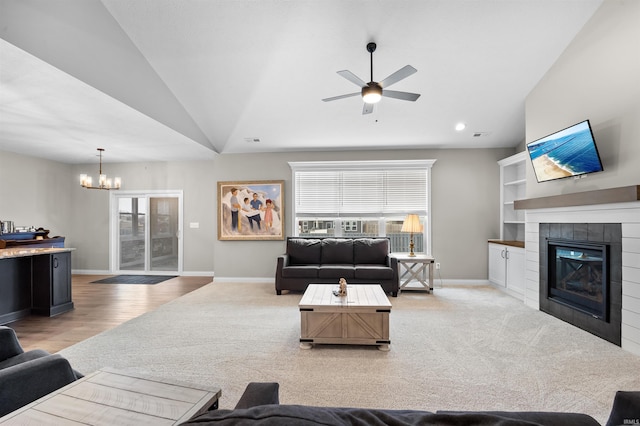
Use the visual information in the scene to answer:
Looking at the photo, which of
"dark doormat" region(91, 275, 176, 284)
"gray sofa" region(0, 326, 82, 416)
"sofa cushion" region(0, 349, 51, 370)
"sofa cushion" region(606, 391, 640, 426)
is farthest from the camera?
"dark doormat" region(91, 275, 176, 284)

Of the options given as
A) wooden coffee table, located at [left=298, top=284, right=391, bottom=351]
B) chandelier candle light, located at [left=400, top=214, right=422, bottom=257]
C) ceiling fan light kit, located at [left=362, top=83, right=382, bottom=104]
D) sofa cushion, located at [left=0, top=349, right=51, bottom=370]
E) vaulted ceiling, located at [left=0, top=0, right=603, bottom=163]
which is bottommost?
wooden coffee table, located at [left=298, top=284, right=391, bottom=351]

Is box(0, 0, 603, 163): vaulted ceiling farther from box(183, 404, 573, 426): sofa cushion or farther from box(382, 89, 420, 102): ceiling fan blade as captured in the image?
box(183, 404, 573, 426): sofa cushion

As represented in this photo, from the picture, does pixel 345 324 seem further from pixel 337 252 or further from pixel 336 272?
pixel 337 252

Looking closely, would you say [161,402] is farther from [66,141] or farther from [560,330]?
[66,141]

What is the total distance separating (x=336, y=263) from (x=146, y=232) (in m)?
4.49

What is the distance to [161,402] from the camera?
1.18 meters

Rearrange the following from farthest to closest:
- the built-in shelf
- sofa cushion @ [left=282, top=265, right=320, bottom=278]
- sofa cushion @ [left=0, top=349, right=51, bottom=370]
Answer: sofa cushion @ [left=282, top=265, right=320, bottom=278] → the built-in shelf → sofa cushion @ [left=0, top=349, right=51, bottom=370]

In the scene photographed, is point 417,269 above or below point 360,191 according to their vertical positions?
below

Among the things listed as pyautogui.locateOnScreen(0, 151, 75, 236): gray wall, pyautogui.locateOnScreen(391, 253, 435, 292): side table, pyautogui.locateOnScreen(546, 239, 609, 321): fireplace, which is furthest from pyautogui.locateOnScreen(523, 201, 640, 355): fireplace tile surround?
pyautogui.locateOnScreen(0, 151, 75, 236): gray wall

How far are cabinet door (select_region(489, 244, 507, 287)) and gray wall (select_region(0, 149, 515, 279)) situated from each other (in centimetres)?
16

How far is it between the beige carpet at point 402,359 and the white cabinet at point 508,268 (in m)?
0.69

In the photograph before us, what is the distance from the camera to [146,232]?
6945mm

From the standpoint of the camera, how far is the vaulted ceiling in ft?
9.78

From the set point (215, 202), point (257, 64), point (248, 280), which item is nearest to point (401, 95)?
point (257, 64)
